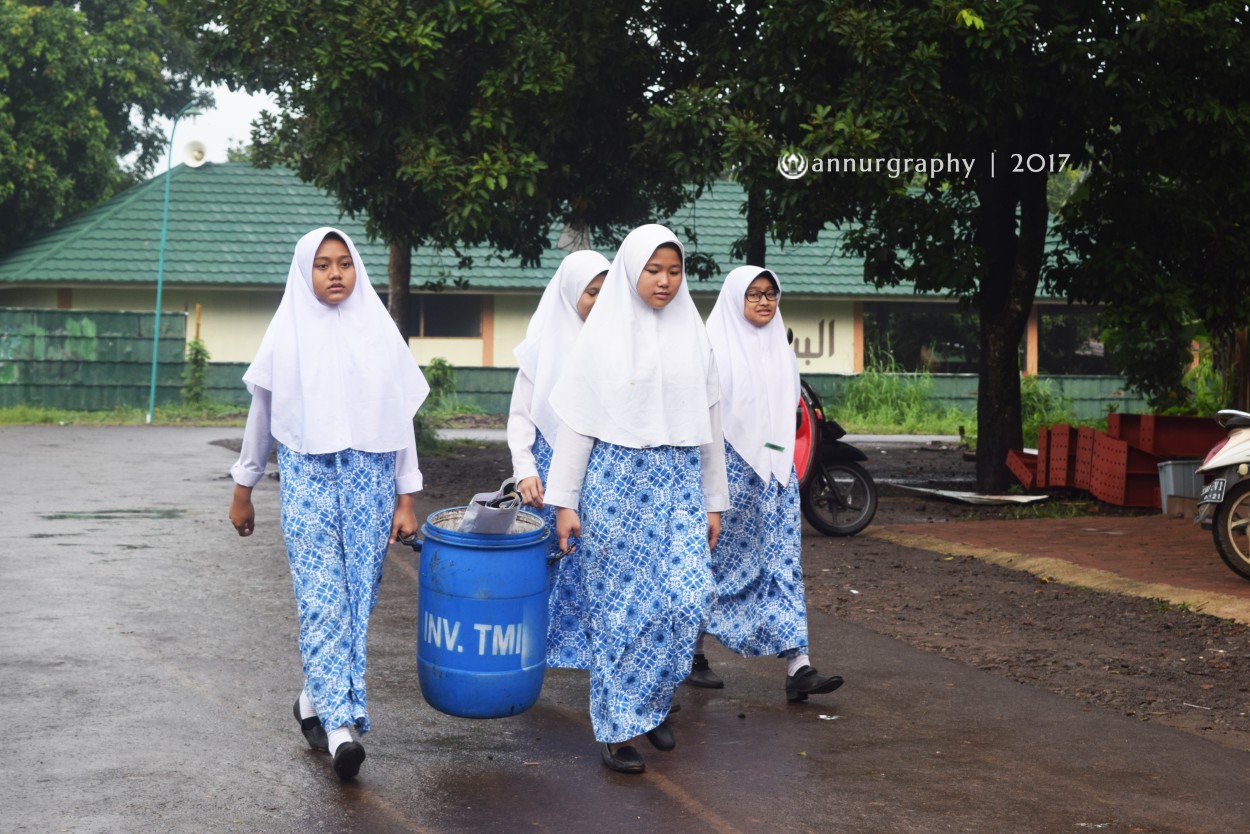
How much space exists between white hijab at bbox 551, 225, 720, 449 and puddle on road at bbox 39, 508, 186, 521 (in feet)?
27.7

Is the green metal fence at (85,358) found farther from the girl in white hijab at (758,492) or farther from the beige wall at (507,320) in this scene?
the girl in white hijab at (758,492)

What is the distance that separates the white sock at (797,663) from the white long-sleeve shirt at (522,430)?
4.49 feet

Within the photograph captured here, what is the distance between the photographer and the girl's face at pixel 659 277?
5.47 metres

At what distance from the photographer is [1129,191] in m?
14.6

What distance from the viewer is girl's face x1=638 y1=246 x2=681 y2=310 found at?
5.47m

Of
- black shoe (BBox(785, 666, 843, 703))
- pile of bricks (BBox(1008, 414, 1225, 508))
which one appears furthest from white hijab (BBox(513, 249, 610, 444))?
pile of bricks (BBox(1008, 414, 1225, 508))

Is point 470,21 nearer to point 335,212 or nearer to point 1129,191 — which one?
point 1129,191

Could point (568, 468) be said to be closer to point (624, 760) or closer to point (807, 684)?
point (624, 760)

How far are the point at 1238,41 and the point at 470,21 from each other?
7046 millimetres

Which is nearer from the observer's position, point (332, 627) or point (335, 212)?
point (332, 627)

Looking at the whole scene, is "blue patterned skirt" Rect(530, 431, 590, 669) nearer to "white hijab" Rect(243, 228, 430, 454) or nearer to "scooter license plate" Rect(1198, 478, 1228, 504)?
"white hijab" Rect(243, 228, 430, 454)

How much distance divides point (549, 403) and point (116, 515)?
323 inches

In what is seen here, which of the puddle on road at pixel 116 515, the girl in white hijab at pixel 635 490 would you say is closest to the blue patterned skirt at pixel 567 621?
the girl in white hijab at pixel 635 490

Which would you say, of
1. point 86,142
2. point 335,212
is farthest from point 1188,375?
point 86,142
